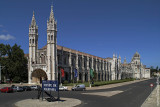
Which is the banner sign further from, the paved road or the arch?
the arch

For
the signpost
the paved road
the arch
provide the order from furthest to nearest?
the arch < the signpost < the paved road

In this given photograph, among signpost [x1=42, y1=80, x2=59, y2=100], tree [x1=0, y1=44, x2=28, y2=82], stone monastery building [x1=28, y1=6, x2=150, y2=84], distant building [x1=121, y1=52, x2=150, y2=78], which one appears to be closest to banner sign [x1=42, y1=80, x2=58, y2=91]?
signpost [x1=42, y1=80, x2=59, y2=100]

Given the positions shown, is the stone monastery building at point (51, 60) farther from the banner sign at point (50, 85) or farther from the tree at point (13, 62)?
the banner sign at point (50, 85)

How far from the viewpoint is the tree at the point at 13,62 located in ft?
200

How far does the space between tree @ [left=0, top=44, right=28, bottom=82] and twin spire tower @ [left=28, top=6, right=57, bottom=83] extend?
4788mm

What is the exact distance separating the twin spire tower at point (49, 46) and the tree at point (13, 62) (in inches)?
188

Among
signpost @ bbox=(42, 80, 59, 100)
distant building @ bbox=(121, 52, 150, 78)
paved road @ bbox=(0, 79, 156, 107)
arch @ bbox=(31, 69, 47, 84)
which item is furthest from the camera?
distant building @ bbox=(121, 52, 150, 78)

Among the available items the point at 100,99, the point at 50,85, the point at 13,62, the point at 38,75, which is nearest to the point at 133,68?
the point at 38,75

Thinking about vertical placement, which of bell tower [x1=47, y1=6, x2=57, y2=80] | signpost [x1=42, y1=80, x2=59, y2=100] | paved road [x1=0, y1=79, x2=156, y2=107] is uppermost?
bell tower [x1=47, y1=6, x2=57, y2=80]

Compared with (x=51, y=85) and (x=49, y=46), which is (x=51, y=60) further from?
(x=51, y=85)

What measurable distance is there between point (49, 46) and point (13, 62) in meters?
13.9

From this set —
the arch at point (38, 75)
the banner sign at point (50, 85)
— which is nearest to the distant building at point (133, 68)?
the arch at point (38, 75)

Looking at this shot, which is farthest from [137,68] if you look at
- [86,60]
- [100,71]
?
[86,60]

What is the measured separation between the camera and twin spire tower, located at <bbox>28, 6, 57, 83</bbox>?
2212 inches
